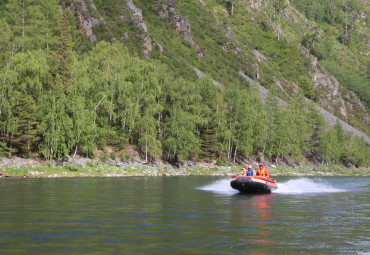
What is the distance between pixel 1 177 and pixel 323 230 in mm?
37791

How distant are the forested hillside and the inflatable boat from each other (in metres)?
28.3

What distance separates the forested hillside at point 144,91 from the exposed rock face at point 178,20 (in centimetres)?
42

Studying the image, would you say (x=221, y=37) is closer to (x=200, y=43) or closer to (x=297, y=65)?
(x=200, y=43)

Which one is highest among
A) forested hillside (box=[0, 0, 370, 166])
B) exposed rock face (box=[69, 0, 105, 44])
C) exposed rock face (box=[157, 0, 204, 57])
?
exposed rock face (box=[157, 0, 204, 57])

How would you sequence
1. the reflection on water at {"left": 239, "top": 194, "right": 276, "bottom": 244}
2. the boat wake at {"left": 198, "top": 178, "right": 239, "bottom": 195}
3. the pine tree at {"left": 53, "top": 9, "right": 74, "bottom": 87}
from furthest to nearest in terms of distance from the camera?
the pine tree at {"left": 53, "top": 9, "right": 74, "bottom": 87}, the boat wake at {"left": 198, "top": 178, "right": 239, "bottom": 195}, the reflection on water at {"left": 239, "top": 194, "right": 276, "bottom": 244}

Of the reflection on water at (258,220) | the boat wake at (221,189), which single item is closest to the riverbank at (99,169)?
the boat wake at (221,189)

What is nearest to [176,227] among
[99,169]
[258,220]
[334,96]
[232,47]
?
[258,220]

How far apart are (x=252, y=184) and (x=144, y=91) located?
41.2 meters

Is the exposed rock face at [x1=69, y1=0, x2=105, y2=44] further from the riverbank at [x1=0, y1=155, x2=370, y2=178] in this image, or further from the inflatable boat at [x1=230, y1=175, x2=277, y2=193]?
the inflatable boat at [x1=230, y1=175, x2=277, y2=193]

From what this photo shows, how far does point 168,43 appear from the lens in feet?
384

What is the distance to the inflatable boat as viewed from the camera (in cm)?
3122

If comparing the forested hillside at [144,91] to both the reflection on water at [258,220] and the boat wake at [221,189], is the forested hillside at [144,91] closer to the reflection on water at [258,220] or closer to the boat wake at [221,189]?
the boat wake at [221,189]

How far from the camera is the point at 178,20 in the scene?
439 feet

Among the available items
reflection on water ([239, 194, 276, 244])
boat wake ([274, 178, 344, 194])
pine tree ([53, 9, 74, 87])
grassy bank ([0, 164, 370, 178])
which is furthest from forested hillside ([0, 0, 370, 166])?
reflection on water ([239, 194, 276, 244])
